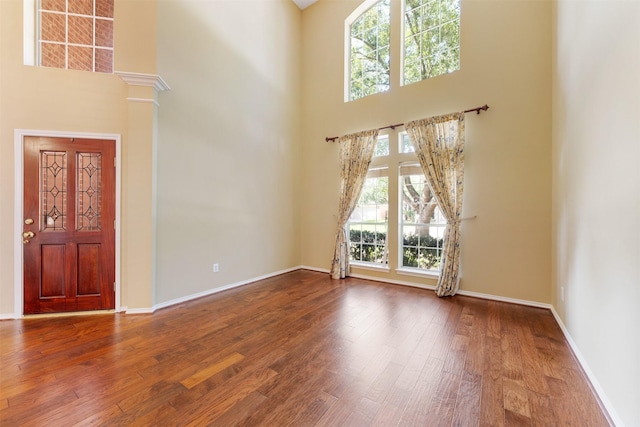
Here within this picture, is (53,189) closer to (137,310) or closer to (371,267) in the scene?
(137,310)

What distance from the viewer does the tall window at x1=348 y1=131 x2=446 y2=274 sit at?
4.14 meters

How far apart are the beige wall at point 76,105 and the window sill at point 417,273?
3.70 meters

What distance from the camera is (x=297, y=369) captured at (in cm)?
203

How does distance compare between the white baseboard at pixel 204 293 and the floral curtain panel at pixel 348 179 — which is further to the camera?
the floral curtain panel at pixel 348 179

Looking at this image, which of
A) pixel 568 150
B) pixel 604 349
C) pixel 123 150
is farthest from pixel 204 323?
pixel 568 150

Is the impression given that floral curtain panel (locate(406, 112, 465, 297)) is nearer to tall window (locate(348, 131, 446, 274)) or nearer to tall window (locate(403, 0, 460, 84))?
tall window (locate(348, 131, 446, 274))

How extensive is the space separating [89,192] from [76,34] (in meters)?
2.11

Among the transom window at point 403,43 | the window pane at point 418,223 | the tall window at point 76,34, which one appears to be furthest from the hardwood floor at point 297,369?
the transom window at point 403,43

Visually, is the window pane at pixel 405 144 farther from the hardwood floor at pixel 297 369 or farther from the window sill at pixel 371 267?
the hardwood floor at pixel 297 369

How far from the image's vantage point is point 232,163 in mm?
4172

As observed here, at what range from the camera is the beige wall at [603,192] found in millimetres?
1432

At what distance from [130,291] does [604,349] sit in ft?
14.7

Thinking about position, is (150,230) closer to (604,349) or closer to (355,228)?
(355,228)

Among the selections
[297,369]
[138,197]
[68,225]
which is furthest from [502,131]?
[68,225]
